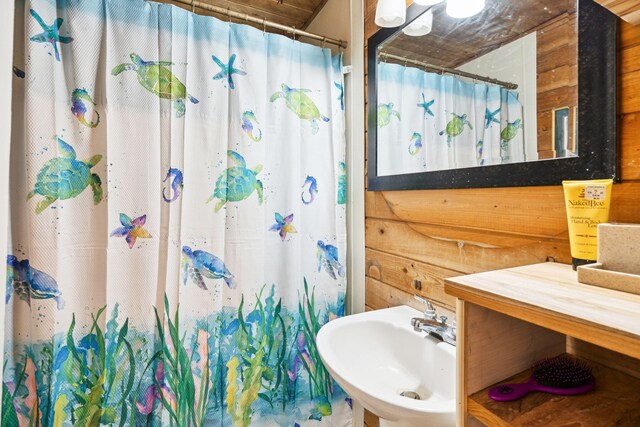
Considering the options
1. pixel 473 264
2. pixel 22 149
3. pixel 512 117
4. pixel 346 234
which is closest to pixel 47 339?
pixel 22 149

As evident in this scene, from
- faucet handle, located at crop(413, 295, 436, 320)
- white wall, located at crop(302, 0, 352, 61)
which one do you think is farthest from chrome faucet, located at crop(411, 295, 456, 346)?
white wall, located at crop(302, 0, 352, 61)

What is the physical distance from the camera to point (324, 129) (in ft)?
4.93

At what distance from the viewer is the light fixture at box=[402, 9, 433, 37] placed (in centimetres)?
113

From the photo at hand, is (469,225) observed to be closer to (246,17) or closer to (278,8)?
(246,17)

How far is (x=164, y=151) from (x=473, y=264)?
1142mm

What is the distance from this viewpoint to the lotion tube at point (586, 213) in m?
0.60

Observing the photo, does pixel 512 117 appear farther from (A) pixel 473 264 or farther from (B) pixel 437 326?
(B) pixel 437 326

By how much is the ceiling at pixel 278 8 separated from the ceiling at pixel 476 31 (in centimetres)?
83

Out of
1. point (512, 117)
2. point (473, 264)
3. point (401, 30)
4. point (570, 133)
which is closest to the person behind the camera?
point (570, 133)

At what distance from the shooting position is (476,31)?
0.97 m

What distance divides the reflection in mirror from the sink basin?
55 centimetres

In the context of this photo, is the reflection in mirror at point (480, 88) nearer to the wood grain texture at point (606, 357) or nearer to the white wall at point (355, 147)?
the white wall at point (355, 147)

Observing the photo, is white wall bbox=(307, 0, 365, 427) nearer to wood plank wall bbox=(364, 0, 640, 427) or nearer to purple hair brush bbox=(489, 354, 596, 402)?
wood plank wall bbox=(364, 0, 640, 427)

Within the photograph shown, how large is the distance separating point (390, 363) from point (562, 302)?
772mm
